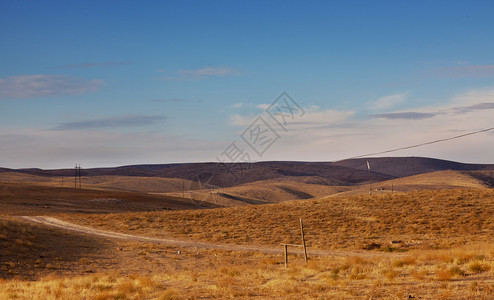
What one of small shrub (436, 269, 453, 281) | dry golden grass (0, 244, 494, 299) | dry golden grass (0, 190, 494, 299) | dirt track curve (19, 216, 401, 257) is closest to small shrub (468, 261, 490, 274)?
dry golden grass (0, 190, 494, 299)

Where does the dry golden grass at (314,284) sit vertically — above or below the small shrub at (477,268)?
below

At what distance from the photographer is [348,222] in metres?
44.2

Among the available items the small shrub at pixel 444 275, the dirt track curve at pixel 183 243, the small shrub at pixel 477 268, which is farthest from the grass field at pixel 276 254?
the dirt track curve at pixel 183 243

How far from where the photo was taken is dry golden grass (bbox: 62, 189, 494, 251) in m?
35.3

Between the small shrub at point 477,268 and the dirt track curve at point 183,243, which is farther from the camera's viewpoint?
the dirt track curve at point 183,243

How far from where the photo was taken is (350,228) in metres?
41.6

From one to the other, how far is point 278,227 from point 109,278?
2580cm

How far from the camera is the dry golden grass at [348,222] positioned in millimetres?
35312

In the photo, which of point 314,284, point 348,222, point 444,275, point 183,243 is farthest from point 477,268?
point 348,222

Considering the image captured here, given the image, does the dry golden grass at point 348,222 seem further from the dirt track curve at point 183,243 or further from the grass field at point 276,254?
the dirt track curve at point 183,243

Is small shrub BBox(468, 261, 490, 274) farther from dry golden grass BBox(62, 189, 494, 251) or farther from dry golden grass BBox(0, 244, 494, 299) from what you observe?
dry golden grass BBox(62, 189, 494, 251)

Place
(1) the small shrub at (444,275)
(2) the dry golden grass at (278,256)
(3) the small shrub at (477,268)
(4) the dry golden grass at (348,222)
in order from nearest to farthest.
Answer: (1) the small shrub at (444,275), (2) the dry golden grass at (278,256), (3) the small shrub at (477,268), (4) the dry golden grass at (348,222)

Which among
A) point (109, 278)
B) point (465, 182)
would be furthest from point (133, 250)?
point (465, 182)

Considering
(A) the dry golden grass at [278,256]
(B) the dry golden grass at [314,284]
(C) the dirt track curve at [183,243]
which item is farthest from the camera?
(C) the dirt track curve at [183,243]
